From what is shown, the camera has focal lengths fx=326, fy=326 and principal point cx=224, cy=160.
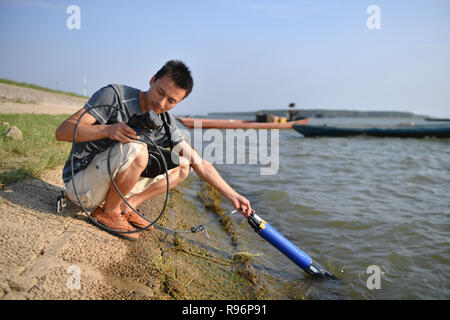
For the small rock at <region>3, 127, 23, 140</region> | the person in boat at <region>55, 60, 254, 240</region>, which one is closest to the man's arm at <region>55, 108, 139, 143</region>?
the person in boat at <region>55, 60, 254, 240</region>

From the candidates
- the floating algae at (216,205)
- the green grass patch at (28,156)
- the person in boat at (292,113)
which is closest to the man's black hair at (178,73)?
the floating algae at (216,205)

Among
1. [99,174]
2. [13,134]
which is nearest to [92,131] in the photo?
[99,174]

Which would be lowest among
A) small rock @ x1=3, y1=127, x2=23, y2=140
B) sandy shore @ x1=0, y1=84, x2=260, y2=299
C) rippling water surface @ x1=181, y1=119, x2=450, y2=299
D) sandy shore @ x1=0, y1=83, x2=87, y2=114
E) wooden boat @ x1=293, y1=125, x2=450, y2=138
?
rippling water surface @ x1=181, y1=119, x2=450, y2=299

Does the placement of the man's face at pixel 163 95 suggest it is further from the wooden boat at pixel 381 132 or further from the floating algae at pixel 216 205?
the wooden boat at pixel 381 132

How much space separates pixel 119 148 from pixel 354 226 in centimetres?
357

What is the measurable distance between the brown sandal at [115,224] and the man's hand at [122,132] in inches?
34.0

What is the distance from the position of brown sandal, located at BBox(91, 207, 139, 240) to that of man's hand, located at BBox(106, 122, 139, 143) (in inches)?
34.0

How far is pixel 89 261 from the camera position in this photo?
87.9 inches

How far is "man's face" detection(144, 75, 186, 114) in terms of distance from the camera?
102 inches

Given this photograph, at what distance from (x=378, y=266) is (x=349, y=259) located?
0.98 feet

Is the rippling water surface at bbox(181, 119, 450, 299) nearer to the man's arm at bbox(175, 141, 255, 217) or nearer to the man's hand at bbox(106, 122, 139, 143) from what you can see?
the man's arm at bbox(175, 141, 255, 217)

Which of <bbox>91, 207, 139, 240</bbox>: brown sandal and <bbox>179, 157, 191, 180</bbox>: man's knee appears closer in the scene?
<bbox>91, 207, 139, 240</bbox>: brown sandal

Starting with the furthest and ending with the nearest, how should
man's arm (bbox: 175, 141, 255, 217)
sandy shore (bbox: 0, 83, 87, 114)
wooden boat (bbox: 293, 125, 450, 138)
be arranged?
wooden boat (bbox: 293, 125, 450, 138), sandy shore (bbox: 0, 83, 87, 114), man's arm (bbox: 175, 141, 255, 217)
